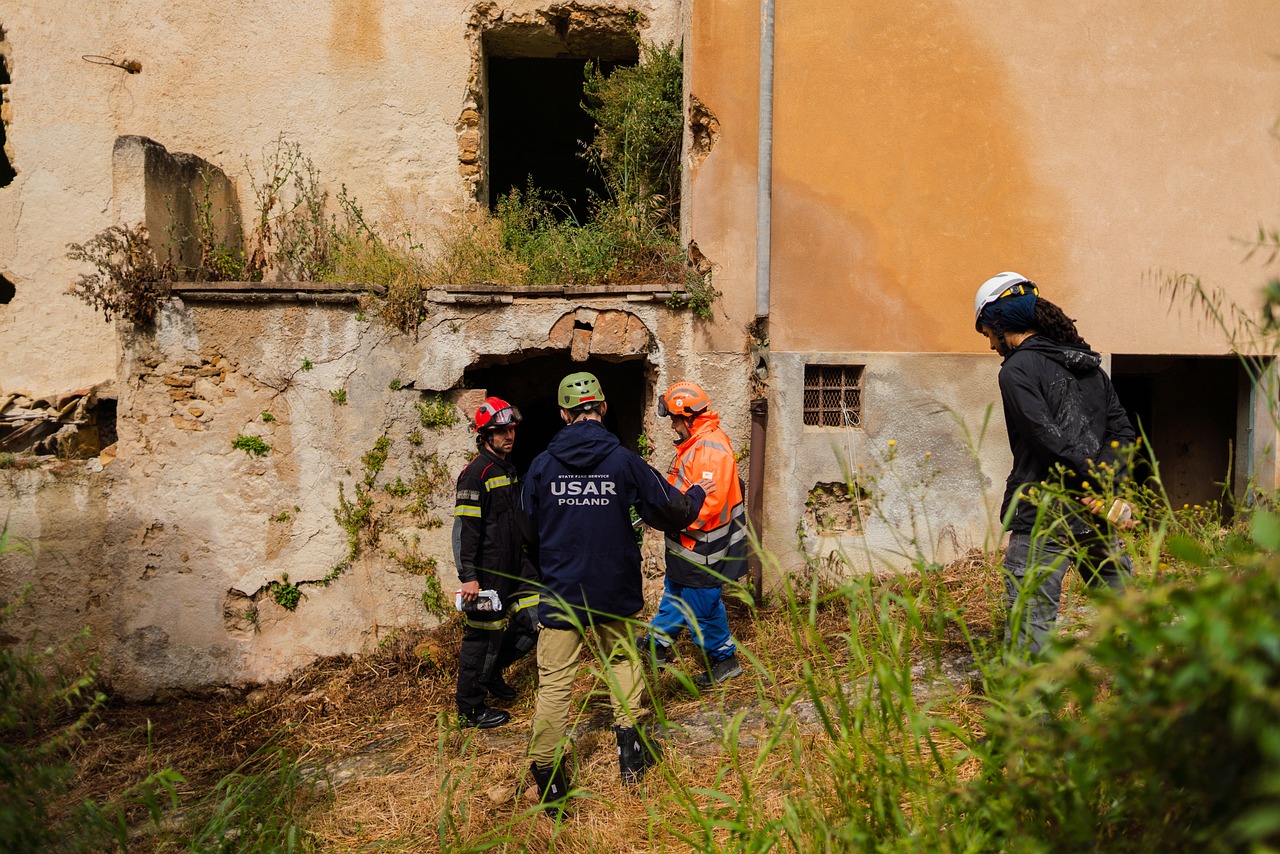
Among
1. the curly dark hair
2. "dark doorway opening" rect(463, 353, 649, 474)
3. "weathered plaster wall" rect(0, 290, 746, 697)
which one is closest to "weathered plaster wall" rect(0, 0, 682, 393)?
"weathered plaster wall" rect(0, 290, 746, 697)

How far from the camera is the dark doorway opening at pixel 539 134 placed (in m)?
10.4

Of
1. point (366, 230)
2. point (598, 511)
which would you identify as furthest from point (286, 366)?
point (598, 511)

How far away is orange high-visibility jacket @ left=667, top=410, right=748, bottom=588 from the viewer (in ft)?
14.2

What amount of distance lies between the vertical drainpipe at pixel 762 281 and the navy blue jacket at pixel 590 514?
Answer: 1706 mm

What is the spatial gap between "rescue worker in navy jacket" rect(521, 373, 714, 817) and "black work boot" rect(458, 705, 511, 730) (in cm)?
100

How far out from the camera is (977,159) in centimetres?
557

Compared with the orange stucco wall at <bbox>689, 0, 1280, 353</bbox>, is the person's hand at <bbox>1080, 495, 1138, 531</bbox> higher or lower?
lower

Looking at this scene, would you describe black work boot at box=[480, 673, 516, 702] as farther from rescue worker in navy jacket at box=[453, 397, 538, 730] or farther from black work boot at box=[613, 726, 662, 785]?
black work boot at box=[613, 726, 662, 785]

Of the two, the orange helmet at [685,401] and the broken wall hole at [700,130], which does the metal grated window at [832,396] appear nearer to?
the orange helmet at [685,401]

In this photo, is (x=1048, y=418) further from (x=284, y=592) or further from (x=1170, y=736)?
(x=284, y=592)

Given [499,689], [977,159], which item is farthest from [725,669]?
[977,159]

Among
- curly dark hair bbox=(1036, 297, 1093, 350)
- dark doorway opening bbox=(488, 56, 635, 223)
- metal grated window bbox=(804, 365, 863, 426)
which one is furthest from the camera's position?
dark doorway opening bbox=(488, 56, 635, 223)

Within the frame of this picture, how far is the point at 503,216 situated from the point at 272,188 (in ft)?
5.91

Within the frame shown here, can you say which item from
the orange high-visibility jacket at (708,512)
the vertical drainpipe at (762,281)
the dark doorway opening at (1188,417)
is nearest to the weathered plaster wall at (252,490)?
the vertical drainpipe at (762,281)
